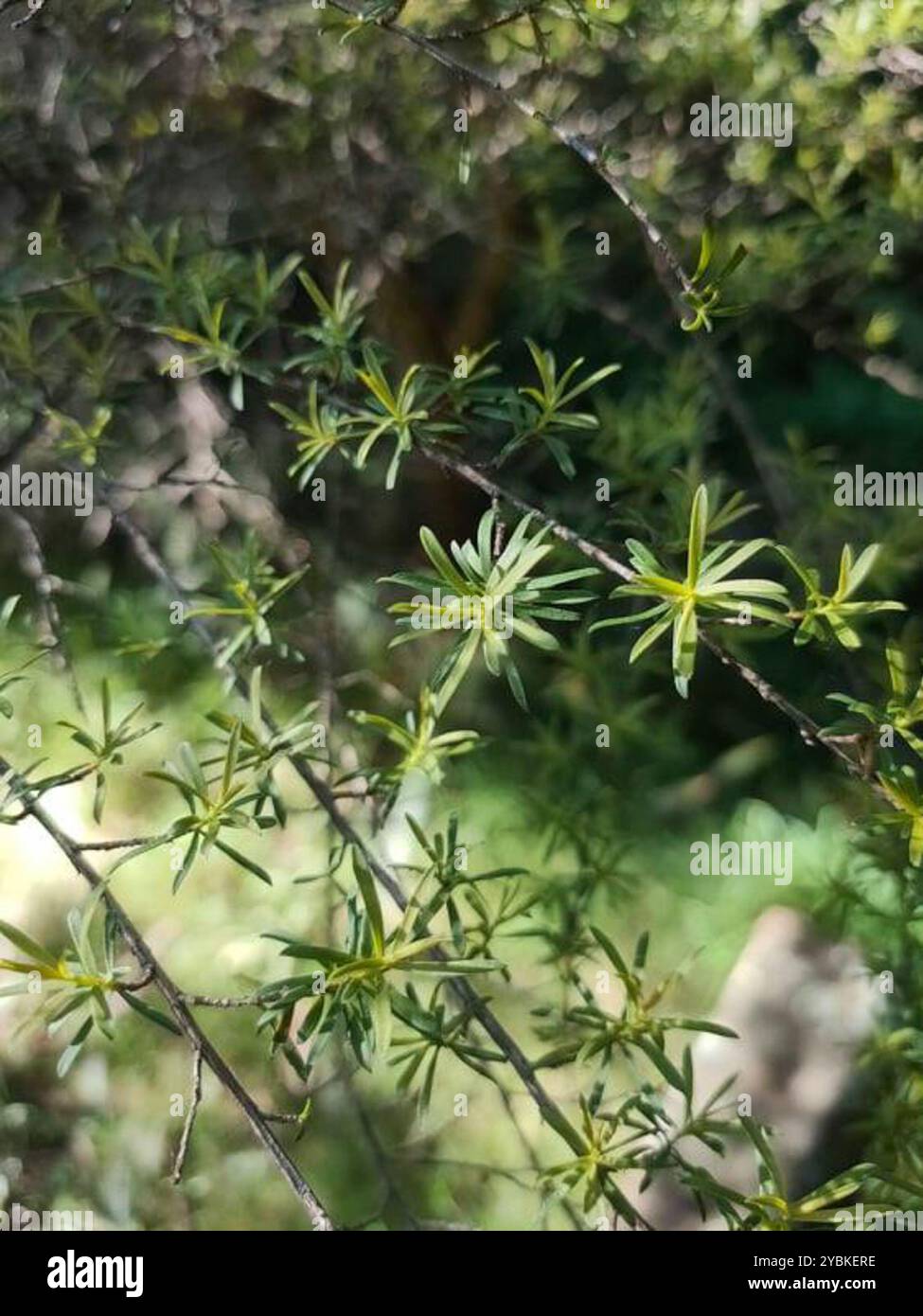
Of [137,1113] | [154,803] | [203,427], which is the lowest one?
[137,1113]

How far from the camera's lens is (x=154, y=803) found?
2170mm

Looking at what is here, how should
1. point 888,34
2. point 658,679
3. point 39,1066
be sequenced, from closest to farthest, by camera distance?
point 888,34 → point 39,1066 → point 658,679

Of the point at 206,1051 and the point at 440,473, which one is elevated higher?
the point at 440,473

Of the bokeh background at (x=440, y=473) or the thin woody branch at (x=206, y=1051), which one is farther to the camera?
the bokeh background at (x=440, y=473)

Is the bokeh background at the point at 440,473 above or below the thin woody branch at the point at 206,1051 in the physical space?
above

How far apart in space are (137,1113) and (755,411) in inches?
65.0

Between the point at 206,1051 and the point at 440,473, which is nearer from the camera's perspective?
the point at 206,1051

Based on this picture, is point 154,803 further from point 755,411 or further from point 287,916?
point 755,411

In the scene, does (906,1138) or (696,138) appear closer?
(906,1138)

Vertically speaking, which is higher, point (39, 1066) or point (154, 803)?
point (154, 803)

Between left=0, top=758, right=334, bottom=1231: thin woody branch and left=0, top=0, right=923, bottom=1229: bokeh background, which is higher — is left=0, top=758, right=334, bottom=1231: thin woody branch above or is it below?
below

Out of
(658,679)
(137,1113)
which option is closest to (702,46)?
(658,679)

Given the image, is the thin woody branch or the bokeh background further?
the bokeh background
